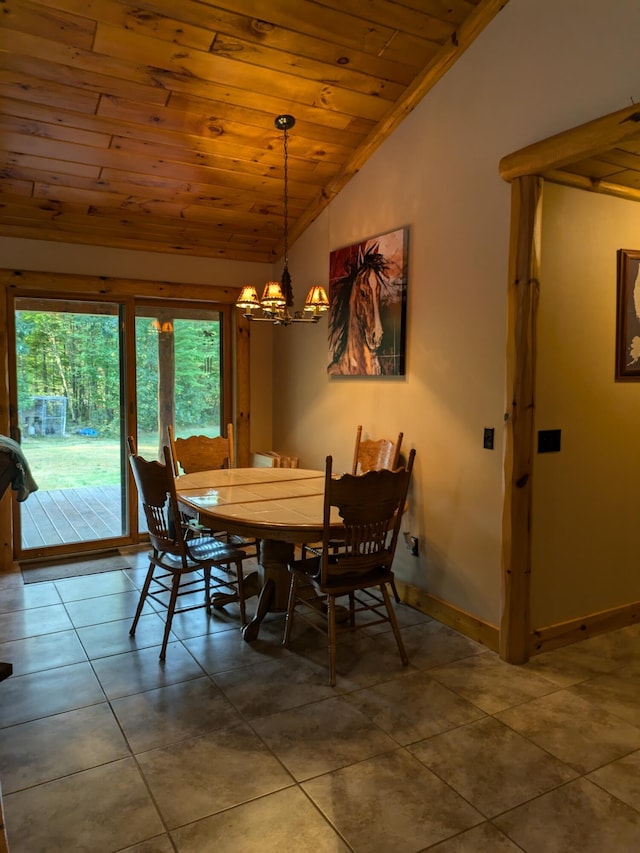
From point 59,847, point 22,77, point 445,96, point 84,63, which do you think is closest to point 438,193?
point 445,96

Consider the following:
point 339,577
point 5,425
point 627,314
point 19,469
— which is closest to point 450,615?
point 339,577

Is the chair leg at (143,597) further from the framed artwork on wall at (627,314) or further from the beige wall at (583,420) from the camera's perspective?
the framed artwork on wall at (627,314)

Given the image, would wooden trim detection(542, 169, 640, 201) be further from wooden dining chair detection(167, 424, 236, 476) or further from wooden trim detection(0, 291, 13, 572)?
wooden trim detection(0, 291, 13, 572)

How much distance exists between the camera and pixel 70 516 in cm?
459

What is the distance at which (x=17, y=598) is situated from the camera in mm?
3629

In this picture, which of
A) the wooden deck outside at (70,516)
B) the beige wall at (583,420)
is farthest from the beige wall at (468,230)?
the wooden deck outside at (70,516)

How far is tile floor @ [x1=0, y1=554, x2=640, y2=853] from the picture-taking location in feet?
5.88

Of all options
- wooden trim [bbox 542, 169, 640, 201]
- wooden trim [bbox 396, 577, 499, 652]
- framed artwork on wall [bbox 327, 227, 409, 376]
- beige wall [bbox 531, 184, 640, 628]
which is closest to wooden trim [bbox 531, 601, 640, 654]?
beige wall [bbox 531, 184, 640, 628]

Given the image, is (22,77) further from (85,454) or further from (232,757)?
(232,757)

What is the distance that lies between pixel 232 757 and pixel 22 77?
10.3ft

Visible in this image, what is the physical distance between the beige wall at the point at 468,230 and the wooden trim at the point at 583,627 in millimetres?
228

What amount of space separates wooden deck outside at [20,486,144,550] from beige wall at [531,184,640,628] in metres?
3.22

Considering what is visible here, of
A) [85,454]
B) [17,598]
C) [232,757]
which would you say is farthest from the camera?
[85,454]

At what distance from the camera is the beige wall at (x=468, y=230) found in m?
2.50
